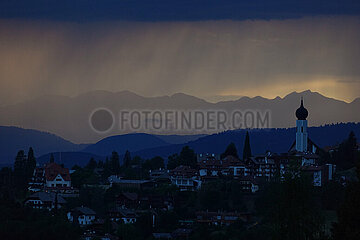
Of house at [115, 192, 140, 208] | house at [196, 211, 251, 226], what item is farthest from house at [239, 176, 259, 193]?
house at [115, 192, 140, 208]

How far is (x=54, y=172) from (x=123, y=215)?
14.9 m

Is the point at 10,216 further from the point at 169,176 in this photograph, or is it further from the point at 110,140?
the point at 110,140

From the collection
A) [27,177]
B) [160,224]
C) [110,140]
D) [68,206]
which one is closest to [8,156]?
[110,140]

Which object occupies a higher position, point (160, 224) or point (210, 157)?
point (210, 157)

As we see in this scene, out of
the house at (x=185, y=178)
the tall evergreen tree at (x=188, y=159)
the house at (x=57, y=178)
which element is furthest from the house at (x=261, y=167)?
the house at (x=57, y=178)

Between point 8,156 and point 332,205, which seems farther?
point 8,156

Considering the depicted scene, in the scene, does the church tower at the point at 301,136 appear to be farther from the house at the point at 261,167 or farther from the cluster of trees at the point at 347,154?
the house at the point at 261,167

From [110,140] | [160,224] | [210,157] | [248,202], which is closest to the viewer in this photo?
[160,224]

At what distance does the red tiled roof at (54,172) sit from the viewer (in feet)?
240

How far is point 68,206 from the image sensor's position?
2576 inches

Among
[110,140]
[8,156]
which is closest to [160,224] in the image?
[8,156]

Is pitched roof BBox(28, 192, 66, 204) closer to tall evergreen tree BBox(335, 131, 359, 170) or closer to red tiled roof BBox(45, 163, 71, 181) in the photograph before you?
red tiled roof BBox(45, 163, 71, 181)

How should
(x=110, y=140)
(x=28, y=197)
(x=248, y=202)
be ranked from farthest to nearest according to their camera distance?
(x=110, y=140) → (x=28, y=197) → (x=248, y=202)

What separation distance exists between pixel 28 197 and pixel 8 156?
7862 cm
